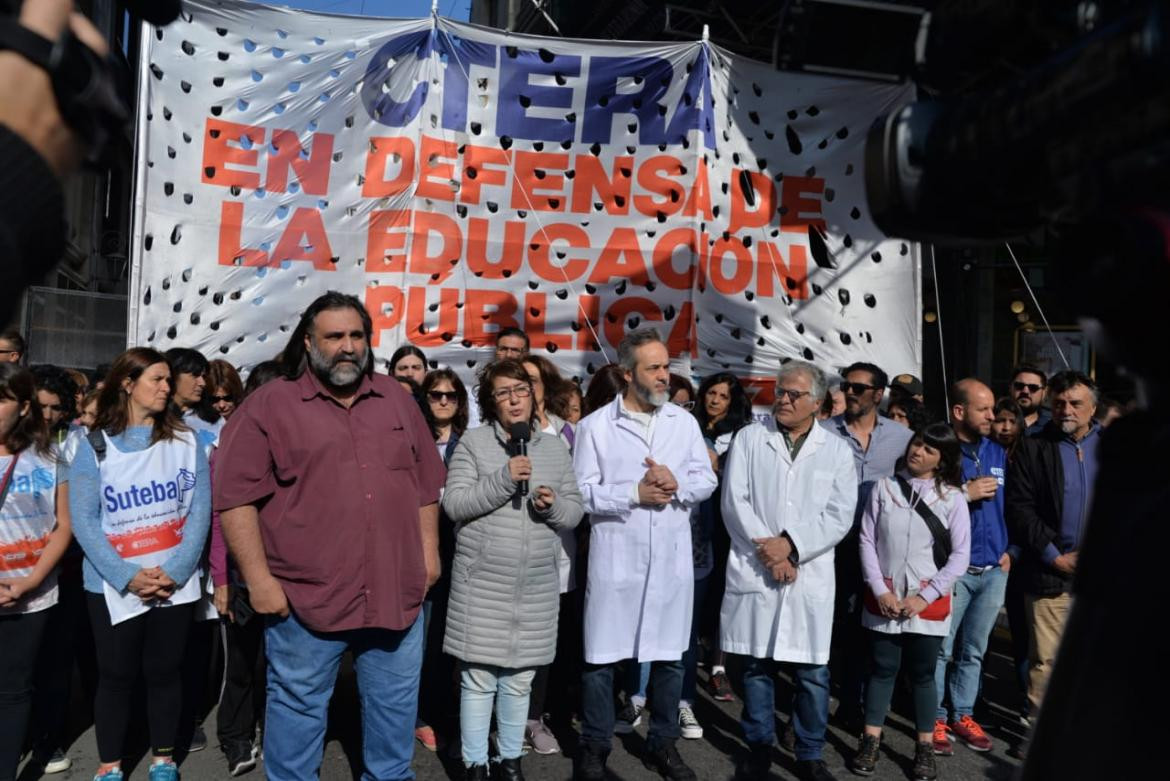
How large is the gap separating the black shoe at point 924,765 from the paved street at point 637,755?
8cm

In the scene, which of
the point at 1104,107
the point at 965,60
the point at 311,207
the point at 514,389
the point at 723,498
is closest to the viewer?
the point at 1104,107

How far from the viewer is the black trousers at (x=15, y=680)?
13.6 ft

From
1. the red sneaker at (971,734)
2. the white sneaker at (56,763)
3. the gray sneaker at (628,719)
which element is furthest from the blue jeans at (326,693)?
the red sneaker at (971,734)

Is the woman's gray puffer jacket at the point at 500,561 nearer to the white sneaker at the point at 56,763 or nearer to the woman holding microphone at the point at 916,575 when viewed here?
the woman holding microphone at the point at 916,575

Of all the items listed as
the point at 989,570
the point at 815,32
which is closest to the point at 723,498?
the point at 989,570

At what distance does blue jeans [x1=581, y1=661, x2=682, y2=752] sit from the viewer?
480cm

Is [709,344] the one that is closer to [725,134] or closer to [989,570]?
[725,134]

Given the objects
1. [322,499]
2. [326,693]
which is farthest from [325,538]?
[326,693]

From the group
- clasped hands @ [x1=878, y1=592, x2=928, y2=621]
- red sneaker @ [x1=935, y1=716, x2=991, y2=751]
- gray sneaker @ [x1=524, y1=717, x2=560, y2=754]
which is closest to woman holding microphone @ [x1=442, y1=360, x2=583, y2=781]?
gray sneaker @ [x1=524, y1=717, x2=560, y2=754]

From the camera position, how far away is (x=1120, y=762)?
99cm

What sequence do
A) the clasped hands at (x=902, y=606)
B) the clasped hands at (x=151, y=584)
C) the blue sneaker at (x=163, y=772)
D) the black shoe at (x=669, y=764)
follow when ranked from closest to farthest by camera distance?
1. the clasped hands at (x=151, y=584)
2. the blue sneaker at (x=163, y=772)
3. the black shoe at (x=669, y=764)
4. the clasped hands at (x=902, y=606)

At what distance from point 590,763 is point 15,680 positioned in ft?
8.43

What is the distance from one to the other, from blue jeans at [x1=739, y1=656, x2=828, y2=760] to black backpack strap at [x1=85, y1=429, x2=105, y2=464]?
10.5ft

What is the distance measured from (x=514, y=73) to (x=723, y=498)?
3.20 metres
